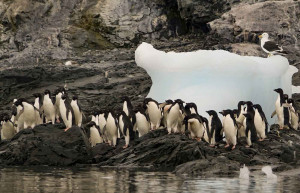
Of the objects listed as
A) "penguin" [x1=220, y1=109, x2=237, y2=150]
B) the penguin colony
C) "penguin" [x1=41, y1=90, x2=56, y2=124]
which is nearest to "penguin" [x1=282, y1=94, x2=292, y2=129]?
the penguin colony

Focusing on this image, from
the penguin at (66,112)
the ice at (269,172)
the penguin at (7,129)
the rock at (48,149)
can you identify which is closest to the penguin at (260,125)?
the ice at (269,172)

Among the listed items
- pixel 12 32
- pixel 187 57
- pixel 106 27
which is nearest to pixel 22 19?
pixel 12 32

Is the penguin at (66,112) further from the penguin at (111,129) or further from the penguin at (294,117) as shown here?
the penguin at (294,117)

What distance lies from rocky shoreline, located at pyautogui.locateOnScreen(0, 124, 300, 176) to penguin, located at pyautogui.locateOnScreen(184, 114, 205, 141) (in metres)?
0.59

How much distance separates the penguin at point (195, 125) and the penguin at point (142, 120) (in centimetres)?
159

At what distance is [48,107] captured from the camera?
71.9 feet

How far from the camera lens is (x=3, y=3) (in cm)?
3619

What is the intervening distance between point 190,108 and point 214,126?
859 millimetres

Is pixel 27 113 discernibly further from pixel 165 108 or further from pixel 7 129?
pixel 165 108

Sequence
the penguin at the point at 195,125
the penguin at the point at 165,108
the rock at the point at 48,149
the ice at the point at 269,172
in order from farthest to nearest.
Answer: the penguin at the point at 165,108
the rock at the point at 48,149
the penguin at the point at 195,125
the ice at the point at 269,172

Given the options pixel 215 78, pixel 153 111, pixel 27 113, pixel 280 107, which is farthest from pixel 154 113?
pixel 280 107

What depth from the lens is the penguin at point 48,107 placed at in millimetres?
21844

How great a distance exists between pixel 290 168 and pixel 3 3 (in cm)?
2296

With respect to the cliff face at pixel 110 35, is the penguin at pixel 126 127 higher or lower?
lower
